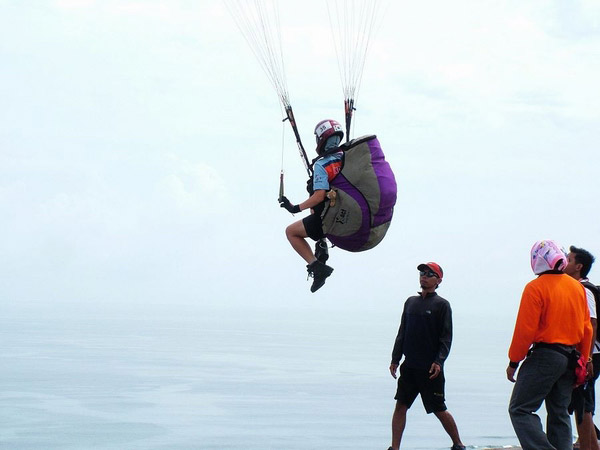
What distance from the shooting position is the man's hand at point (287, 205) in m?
7.66

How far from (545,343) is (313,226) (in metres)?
2.23

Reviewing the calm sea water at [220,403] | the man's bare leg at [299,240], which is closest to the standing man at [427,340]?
the man's bare leg at [299,240]

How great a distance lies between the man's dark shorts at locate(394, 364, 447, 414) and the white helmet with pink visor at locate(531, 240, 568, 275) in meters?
2.47

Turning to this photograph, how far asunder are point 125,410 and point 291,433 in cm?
556

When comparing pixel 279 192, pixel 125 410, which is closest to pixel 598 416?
pixel 125 410

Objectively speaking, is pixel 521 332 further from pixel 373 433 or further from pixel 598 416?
pixel 598 416

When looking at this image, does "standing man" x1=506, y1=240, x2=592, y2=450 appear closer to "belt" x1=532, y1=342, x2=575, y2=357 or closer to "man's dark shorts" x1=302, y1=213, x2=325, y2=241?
"belt" x1=532, y1=342, x2=575, y2=357

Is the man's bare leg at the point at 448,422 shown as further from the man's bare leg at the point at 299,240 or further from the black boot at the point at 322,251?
the man's bare leg at the point at 299,240

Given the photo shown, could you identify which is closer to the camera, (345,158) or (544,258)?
(544,258)

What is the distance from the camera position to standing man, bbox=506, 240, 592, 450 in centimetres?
689

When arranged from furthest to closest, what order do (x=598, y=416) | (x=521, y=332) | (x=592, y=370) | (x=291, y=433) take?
(x=598, y=416), (x=291, y=433), (x=592, y=370), (x=521, y=332)

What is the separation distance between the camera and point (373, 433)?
15.8 m

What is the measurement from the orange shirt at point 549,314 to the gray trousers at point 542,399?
149mm

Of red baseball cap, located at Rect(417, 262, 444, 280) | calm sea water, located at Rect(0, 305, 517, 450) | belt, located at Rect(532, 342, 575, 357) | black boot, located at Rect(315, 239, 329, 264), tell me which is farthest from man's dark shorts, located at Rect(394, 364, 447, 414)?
calm sea water, located at Rect(0, 305, 517, 450)
